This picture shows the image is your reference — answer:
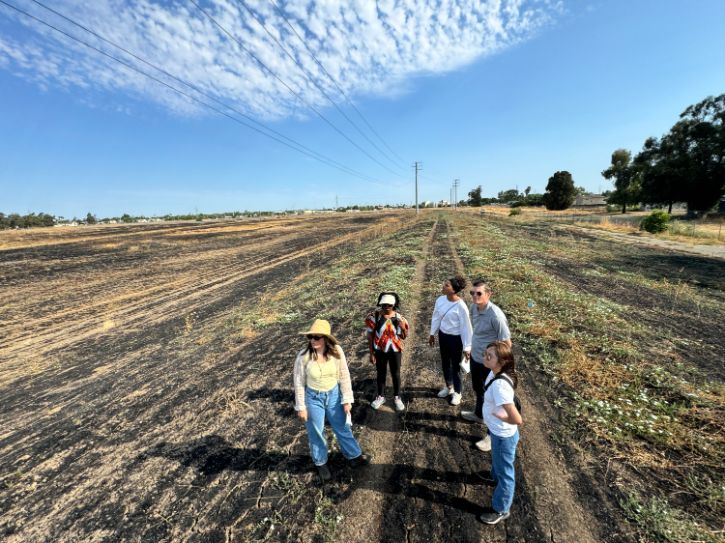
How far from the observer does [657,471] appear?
402 cm

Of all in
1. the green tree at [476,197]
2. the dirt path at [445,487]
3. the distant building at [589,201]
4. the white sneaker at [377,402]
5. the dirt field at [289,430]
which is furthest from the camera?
the green tree at [476,197]

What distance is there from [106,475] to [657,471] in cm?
782

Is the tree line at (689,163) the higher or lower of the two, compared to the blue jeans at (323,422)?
higher

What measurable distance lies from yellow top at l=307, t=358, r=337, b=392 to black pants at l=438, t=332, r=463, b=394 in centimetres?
220

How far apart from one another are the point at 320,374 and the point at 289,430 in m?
2.09

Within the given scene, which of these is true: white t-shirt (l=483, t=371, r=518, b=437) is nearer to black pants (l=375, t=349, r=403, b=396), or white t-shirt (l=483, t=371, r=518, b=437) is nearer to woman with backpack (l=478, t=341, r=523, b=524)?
woman with backpack (l=478, t=341, r=523, b=524)

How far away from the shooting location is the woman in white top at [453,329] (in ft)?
16.6

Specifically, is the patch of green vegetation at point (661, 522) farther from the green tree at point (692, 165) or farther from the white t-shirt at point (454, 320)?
the green tree at point (692, 165)

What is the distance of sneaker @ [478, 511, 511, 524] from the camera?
3.50 metres

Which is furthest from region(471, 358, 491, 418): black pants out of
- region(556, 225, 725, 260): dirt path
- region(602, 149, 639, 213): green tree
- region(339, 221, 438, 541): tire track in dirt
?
region(602, 149, 639, 213): green tree

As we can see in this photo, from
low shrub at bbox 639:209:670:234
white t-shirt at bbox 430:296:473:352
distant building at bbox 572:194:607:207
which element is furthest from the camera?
distant building at bbox 572:194:607:207

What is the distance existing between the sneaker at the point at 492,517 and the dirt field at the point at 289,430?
0.09m

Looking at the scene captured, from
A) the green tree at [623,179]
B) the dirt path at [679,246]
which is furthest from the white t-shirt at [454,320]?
the green tree at [623,179]

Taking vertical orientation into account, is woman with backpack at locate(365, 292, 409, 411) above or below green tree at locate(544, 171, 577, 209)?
below
